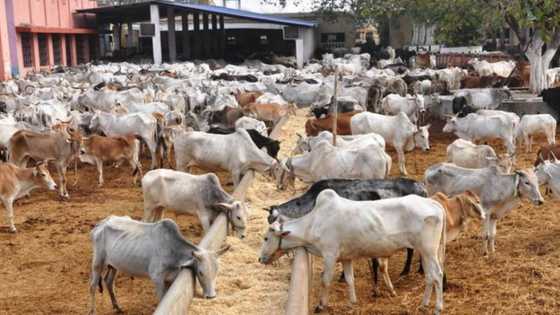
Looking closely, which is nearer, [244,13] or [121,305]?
[121,305]

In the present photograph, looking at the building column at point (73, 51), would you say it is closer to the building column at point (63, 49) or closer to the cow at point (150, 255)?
the building column at point (63, 49)

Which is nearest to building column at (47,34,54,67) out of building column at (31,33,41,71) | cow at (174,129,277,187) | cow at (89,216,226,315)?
building column at (31,33,41,71)

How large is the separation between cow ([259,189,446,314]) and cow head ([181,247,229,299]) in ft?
3.15

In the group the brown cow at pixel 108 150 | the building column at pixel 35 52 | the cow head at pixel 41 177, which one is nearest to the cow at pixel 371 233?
the cow head at pixel 41 177

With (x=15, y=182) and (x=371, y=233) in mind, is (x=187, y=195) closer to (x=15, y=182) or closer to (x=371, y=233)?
(x=371, y=233)

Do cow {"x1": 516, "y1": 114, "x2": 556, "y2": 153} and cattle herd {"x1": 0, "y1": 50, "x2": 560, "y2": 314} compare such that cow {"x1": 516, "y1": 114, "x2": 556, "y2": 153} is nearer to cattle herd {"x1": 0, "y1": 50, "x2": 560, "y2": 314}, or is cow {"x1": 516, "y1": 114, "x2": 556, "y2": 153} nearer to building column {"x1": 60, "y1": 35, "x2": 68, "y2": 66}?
cattle herd {"x1": 0, "y1": 50, "x2": 560, "y2": 314}

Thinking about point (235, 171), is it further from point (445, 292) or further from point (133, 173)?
point (445, 292)

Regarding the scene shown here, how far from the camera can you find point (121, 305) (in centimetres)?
793

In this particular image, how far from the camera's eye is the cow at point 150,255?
22.7 feet

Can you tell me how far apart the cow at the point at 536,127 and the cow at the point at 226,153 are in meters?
7.21

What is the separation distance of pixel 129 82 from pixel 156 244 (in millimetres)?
20571

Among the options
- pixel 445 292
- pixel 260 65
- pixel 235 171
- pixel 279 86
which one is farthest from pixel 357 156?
pixel 260 65

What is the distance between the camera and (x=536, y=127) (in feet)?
52.6

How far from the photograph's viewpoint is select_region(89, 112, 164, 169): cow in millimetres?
15539
